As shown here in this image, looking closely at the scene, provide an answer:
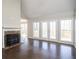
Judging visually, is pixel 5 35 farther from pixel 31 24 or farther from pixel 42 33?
pixel 31 24

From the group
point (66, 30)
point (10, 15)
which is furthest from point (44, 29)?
point (10, 15)

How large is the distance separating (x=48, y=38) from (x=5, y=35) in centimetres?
403

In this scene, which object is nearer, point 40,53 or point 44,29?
point 40,53

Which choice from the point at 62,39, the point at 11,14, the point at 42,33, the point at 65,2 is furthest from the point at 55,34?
the point at 11,14

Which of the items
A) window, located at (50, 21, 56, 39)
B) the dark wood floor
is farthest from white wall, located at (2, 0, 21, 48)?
window, located at (50, 21, 56, 39)

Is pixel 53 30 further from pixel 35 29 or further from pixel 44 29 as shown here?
pixel 35 29

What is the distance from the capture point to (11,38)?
6.31m

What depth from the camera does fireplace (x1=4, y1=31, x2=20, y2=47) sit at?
5795 mm

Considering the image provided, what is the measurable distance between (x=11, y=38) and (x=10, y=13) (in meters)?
1.71

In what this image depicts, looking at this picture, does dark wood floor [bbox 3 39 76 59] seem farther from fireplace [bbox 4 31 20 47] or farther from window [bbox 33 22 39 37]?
window [bbox 33 22 39 37]

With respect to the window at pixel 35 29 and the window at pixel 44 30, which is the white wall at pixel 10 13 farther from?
the window at pixel 35 29

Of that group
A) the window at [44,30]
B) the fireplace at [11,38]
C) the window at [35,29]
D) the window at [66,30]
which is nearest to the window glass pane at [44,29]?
the window at [44,30]

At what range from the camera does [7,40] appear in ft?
19.2

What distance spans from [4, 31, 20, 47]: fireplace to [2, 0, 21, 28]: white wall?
0.50 metres
